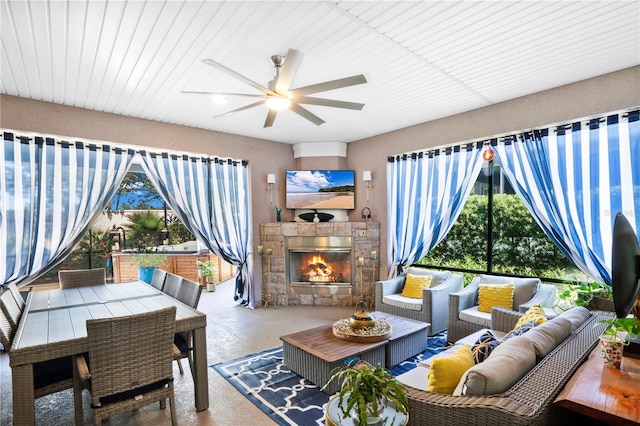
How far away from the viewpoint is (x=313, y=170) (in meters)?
5.92

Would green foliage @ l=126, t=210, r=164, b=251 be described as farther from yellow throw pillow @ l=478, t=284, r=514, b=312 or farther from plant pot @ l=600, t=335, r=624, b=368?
plant pot @ l=600, t=335, r=624, b=368

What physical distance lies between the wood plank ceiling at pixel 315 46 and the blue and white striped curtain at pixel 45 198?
61 cm

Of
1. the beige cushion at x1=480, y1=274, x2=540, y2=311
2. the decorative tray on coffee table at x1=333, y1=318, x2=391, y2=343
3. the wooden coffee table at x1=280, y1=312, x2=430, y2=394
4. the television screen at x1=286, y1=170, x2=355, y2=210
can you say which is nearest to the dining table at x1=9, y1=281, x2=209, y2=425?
the wooden coffee table at x1=280, y1=312, x2=430, y2=394

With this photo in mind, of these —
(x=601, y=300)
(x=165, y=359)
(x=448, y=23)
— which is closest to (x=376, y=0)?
(x=448, y=23)

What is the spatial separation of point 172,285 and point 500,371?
3236 millimetres

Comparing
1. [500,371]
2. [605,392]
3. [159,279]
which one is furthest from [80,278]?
[605,392]

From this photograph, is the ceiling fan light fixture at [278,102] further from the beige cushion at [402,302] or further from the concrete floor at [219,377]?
the beige cushion at [402,302]

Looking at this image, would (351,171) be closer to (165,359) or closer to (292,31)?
(292,31)

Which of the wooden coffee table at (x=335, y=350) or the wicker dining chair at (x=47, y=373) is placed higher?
the wicker dining chair at (x=47, y=373)

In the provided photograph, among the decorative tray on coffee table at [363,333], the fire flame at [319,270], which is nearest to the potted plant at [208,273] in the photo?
the fire flame at [319,270]

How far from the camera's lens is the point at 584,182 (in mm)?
3484

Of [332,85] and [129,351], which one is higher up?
[332,85]

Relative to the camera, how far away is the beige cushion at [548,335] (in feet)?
6.13

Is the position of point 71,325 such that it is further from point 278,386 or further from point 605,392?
point 605,392
